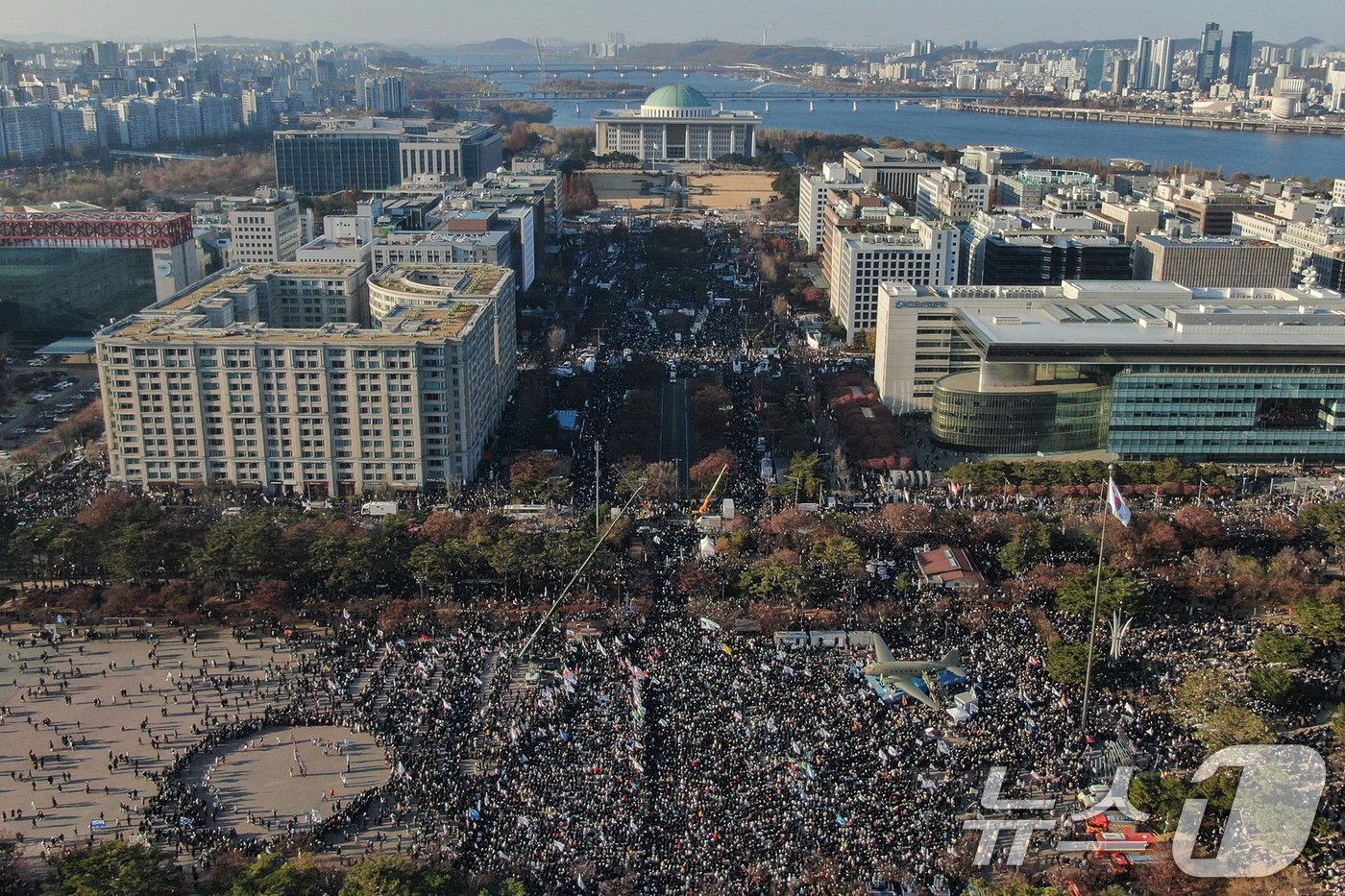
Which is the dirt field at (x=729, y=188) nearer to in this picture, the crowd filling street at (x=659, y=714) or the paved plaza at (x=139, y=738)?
the crowd filling street at (x=659, y=714)

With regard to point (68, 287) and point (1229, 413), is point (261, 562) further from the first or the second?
point (68, 287)

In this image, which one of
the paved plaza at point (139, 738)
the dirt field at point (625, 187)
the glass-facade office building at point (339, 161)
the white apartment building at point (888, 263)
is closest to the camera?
the paved plaza at point (139, 738)

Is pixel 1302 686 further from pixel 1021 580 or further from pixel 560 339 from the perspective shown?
pixel 560 339

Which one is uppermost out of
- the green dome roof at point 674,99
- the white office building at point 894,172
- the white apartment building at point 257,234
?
the green dome roof at point 674,99

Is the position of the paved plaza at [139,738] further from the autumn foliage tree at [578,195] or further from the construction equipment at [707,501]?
the autumn foliage tree at [578,195]

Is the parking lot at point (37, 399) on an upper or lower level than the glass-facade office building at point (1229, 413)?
lower

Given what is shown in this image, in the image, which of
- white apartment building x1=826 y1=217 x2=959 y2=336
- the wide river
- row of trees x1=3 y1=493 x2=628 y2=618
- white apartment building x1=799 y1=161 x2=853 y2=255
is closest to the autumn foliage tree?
white apartment building x1=799 y1=161 x2=853 y2=255

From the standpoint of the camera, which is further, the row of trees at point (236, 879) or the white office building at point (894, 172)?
the white office building at point (894, 172)

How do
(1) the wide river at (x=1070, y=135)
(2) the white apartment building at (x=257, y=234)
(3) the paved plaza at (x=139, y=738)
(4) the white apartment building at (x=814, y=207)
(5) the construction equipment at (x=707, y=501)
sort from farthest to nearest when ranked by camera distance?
(1) the wide river at (x=1070, y=135)
(4) the white apartment building at (x=814, y=207)
(2) the white apartment building at (x=257, y=234)
(5) the construction equipment at (x=707, y=501)
(3) the paved plaza at (x=139, y=738)

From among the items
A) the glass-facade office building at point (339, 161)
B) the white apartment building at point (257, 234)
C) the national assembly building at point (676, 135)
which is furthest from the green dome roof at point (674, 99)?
the white apartment building at point (257, 234)
